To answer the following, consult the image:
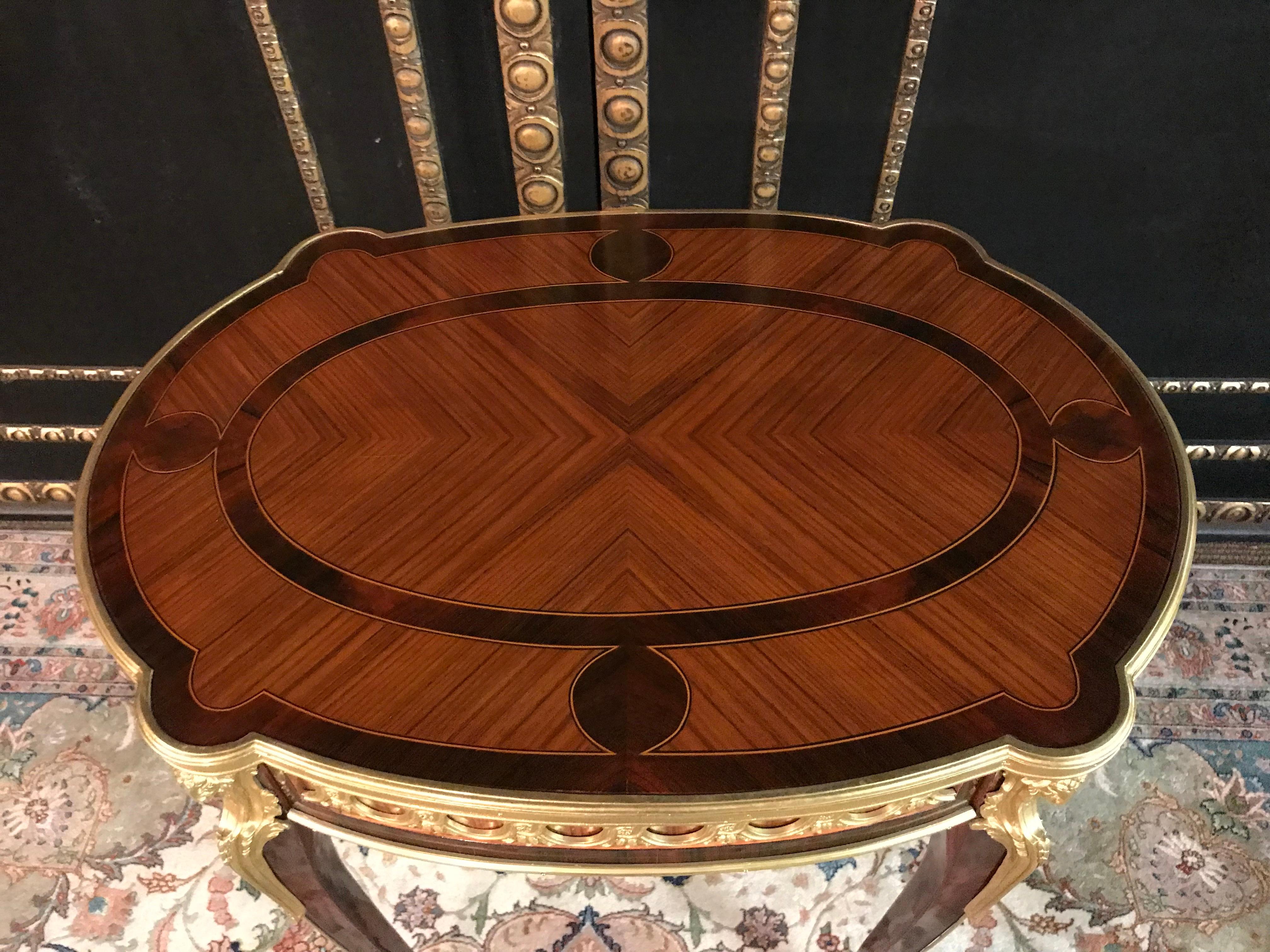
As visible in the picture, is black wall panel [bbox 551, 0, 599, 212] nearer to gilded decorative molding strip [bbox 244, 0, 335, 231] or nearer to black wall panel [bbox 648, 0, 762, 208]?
black wall panel [bbox 648, 0, 762, 208]

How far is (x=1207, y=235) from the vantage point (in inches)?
39.4

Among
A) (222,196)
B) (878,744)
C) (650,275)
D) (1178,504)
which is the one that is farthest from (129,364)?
(1178,504)

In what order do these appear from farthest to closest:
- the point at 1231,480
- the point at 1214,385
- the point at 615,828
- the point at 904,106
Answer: the point at 1231,480, the point at 1214,385, the point at 904,106, the point at 615,828

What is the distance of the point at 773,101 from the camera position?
35.7 inches

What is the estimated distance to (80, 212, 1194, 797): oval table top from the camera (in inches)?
21.2

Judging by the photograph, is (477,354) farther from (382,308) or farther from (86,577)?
(86,577)

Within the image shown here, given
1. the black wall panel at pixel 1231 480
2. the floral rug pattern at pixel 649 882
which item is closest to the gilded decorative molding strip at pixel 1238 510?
the black wall panel at pixel 1231 480

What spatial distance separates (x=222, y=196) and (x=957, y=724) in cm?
90

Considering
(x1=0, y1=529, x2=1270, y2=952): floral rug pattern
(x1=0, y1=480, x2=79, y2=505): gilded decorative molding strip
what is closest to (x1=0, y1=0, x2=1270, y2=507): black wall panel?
(x1=0, y1=480, x2=79, y2=505): gilded decorative molding strip

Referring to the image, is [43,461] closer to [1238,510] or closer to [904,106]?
[904,106]

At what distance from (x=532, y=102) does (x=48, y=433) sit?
805 millimetres

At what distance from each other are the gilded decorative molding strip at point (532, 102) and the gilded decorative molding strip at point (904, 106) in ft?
1.09

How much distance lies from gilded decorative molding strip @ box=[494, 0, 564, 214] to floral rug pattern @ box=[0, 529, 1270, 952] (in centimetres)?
64

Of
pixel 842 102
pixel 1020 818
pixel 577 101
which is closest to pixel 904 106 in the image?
pixel 842 102
